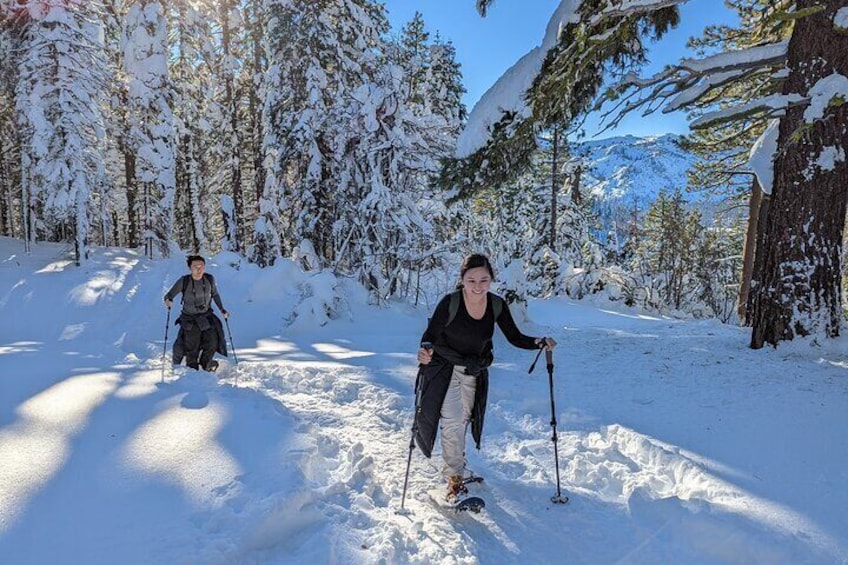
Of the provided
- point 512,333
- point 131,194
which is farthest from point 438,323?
point 131,194

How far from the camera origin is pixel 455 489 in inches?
153

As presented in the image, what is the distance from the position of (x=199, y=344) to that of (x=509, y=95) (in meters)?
6.91

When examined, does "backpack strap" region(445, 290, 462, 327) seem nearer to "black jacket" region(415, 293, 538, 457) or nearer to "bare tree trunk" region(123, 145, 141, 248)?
"black jacket" region(415, 293, 538, 457)

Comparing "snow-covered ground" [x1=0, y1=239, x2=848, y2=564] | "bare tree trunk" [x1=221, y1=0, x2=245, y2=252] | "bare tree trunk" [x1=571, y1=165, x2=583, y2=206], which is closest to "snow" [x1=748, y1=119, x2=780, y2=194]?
"snow-covered ground" [x1=0, y1=239, x2=848, y2=564]

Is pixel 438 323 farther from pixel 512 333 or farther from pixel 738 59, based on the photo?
pixel 738 59

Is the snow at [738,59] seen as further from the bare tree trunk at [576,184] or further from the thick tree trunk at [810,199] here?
the bare tree trunk at [576,184]

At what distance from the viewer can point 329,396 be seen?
6.59m

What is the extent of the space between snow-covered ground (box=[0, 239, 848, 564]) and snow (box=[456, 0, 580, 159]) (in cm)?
420

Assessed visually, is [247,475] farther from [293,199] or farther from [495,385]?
[293,199]

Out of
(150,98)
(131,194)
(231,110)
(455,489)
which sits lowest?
(455,489)

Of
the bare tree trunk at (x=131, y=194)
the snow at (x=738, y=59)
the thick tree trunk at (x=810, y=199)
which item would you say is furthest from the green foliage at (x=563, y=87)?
the bare tree trunk at (x=131, y=194)

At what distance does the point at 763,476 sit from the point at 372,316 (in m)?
10.0

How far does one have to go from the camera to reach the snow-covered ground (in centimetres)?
310

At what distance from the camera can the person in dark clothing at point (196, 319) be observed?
25.9 ft
